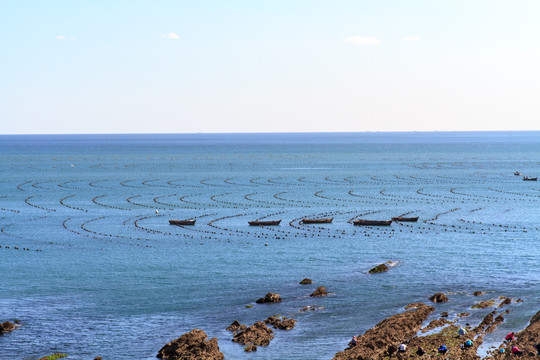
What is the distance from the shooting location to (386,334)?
4359 centimetres

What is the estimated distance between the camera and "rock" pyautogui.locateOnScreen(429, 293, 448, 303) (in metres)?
53.2

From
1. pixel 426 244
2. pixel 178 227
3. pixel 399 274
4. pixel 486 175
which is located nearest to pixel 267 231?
pixel 178 227

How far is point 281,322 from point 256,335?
3.13 metres

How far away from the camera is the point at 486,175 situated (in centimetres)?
18188

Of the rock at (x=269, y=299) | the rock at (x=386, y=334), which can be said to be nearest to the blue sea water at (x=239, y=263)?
the rock at (x=269, y=299)

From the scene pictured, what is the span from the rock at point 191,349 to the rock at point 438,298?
1867 centimetres

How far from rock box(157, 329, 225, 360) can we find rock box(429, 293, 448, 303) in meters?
18.7

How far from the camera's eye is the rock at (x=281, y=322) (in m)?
46.7

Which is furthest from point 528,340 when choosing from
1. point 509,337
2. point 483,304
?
point 483,304

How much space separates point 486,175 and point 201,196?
83.1m

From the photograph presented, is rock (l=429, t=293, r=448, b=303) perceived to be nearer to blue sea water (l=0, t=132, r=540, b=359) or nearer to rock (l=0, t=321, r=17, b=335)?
blue sea water (l=0, t=132, r=540, b=359)

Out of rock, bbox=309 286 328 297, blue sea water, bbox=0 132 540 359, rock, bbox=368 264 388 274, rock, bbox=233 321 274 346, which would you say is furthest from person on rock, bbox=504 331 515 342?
rock, bbox=368 264 388 274

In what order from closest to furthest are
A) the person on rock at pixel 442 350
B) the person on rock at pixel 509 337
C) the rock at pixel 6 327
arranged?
the person on rock at pixel 442 350, the person on rock at pixel 509 337, the rock at pixel 6 327

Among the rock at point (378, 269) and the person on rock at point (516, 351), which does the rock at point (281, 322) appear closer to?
the person on rock at point (516, 351)
